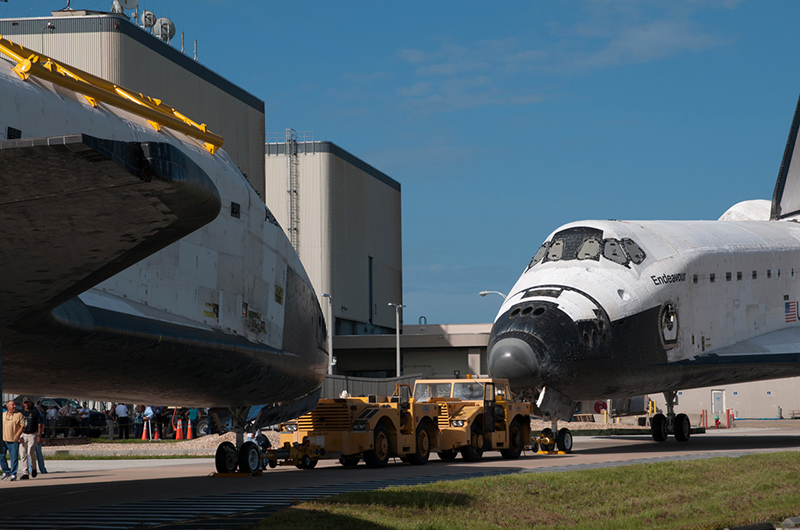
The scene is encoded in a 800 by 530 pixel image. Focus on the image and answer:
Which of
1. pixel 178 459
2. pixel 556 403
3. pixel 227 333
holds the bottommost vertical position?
pixel 178 459

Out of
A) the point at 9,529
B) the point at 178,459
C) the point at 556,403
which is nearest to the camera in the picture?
the point at 9,529

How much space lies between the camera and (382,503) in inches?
380

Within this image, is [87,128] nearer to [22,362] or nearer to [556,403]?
[22,362]

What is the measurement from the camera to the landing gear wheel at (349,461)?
1756cm

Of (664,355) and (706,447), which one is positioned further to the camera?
(706,447)

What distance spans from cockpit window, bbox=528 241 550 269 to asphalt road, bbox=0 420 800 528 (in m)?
4.11

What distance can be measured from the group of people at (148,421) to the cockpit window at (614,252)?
19.9 meters

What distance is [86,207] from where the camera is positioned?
4746 mm

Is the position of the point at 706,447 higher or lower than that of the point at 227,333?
lower

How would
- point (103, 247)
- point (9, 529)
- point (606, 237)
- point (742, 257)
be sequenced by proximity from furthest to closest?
point (742, 257) → point (606, 237) → point (9, 529) → point (103, 247)

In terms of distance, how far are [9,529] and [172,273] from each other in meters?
3.12

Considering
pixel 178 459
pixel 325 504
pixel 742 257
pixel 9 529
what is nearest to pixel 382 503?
pixel 325 504

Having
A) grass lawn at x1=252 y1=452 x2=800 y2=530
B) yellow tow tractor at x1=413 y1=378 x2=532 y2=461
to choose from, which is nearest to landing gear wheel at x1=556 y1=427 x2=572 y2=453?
yellow tow tractor at x1=413 y1=378 x2=532 y2=461

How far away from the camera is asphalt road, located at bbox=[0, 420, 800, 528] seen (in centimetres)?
989
